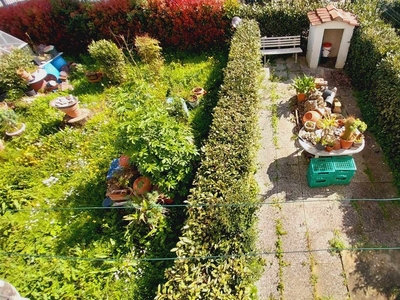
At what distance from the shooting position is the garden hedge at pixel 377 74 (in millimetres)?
6035

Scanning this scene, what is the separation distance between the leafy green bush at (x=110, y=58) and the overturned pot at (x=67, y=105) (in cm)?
172

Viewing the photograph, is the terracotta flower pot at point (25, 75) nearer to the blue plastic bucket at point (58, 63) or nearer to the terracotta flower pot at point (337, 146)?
the blue plastic bucket at point (58, 63)

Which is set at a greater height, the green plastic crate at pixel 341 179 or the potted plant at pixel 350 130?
the potted plant at pixel 350 130

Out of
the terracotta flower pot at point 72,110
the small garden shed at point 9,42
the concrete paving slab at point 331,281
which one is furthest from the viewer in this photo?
the small garden shed at point 9,42

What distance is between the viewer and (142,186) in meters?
5.47

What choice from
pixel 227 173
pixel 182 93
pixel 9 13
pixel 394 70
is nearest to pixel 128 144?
pixel 227 173

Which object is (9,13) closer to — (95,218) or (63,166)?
(63,166)

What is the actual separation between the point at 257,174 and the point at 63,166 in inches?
196

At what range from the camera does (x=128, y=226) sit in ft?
17.6

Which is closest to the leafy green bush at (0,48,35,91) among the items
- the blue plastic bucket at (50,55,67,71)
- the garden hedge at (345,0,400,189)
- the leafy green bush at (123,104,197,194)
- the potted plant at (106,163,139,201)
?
the blue plastic bucket at (50,55,67,71)

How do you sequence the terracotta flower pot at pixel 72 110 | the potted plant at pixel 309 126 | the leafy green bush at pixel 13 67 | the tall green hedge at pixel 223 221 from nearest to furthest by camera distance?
1. the tall green hedge at pixel 223 221
2. the potted plant at pixel 309 126
3. the terracotta flower pot at pixel 72 110
4. the leafy green bush at pixel 13 67

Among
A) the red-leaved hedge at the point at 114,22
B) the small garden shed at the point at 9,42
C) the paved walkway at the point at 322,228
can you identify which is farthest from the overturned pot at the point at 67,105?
the paved walkway at the point at 322,228

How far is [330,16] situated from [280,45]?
1828 millimetres

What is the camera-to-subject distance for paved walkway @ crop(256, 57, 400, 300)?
15.2 ft
